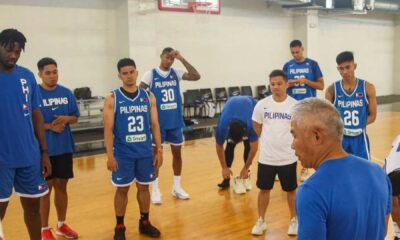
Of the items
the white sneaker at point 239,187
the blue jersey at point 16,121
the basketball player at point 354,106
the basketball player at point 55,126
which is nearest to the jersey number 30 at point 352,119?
the basketball player at point 354,106

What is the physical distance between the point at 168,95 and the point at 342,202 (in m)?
3.84

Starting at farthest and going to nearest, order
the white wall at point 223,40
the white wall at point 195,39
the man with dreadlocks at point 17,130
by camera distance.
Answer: the white wall at point 223,40 → the white wall at point 195,39 → the man with dreadlocks at point 17,130

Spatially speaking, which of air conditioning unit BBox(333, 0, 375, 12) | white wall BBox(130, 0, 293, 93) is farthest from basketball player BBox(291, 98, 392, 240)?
air conditioning unit BBox(333, 0, 375, 12)

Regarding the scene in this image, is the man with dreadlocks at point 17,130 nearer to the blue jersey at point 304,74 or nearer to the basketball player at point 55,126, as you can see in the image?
the basketball player at point 55,126

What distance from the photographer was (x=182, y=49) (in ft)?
41.8

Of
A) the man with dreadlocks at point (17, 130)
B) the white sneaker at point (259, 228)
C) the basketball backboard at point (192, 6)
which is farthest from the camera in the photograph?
the basketball backboard at point (192, 6)

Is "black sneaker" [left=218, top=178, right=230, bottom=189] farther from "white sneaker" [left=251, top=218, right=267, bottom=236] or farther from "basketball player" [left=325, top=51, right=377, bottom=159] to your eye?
"basketball player" [left=325, top=51, right=377, bottom=159]

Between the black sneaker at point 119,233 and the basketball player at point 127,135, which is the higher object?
the basketball player at point 127,135

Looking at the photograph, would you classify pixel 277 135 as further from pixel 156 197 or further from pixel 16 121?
pixel 16 121

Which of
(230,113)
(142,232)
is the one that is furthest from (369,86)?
(142,232)

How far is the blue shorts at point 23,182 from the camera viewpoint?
3.05 m

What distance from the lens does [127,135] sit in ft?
13.0

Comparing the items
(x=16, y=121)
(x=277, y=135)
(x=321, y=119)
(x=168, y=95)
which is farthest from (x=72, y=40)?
(x=321, y=119)

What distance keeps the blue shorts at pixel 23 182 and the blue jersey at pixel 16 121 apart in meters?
0.05
